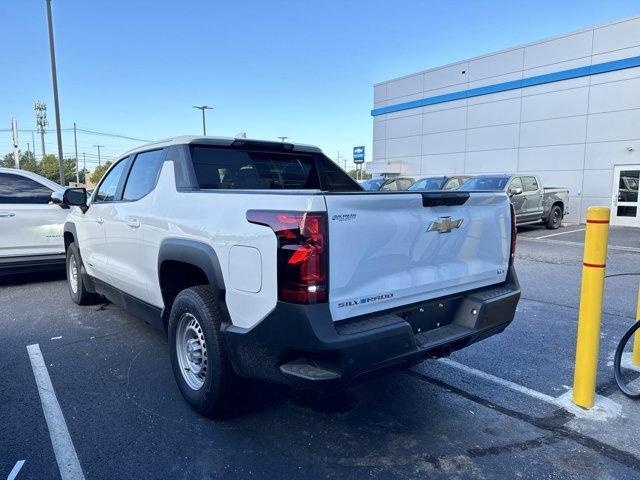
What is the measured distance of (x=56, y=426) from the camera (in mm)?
3170

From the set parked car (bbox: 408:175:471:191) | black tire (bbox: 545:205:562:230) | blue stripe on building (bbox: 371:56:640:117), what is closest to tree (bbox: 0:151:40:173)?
A: blue stripe on building (bbox: 371:56:640:117)

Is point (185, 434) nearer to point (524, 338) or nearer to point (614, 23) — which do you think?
point (524, 338)

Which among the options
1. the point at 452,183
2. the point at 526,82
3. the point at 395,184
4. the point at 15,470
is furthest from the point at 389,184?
the point at 15,470

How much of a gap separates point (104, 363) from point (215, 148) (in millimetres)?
2195

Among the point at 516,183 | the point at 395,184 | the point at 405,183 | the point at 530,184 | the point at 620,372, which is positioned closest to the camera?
the point at 620,372

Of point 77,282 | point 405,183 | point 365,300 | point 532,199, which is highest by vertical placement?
point 405,183

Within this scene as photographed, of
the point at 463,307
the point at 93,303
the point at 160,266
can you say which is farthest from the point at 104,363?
the point at 463,307

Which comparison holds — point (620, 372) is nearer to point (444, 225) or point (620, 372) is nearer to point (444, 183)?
point (444, 225)

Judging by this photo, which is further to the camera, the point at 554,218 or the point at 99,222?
the point at 554,218

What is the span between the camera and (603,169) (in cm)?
1828

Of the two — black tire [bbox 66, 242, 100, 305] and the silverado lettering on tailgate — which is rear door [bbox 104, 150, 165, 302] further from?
the silverado lettering on tailgate

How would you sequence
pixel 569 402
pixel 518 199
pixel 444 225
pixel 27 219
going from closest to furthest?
1. pixel 444 225
2. pixel 569 402
3. pixel 27 219
4. pixel 518 199

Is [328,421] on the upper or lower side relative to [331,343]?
lower

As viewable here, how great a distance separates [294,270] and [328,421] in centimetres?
142
